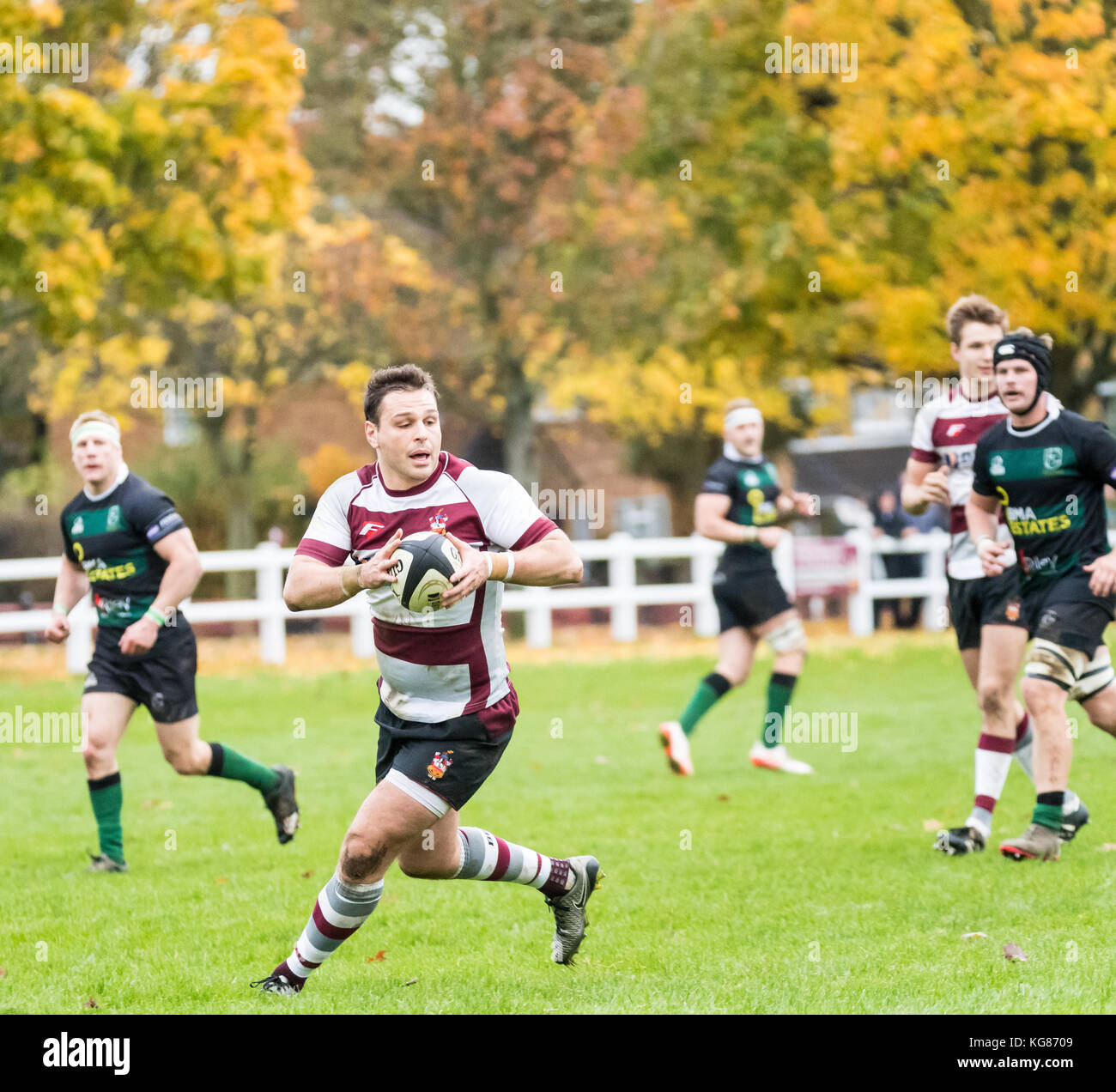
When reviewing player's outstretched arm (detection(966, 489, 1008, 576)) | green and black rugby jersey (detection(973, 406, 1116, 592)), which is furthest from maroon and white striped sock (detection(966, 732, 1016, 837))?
player's outstretched arm (detection(966, 489, 1008, 576))

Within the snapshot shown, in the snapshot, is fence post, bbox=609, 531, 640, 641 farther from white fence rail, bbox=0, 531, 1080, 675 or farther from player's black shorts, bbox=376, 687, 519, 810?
player's black shorts, bbox=376, 687, 519, 810

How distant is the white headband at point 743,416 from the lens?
427 inches

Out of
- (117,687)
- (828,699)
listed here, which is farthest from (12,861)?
(828,699)

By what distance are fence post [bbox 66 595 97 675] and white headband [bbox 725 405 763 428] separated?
10257 mm

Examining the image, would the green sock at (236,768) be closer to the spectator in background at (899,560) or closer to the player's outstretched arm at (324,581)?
the player's outstretched arm at (324,581)

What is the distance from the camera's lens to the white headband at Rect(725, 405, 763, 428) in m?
10.9

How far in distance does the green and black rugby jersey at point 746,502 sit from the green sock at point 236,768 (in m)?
3.94

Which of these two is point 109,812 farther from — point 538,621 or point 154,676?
point 538,621

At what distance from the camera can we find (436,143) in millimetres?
28578

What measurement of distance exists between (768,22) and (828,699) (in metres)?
13.9

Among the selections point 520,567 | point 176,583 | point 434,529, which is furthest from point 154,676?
point 520,567

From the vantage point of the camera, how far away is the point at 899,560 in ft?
77.8

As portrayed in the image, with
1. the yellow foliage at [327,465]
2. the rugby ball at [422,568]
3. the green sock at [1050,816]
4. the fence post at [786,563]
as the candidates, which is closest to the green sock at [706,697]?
the green sock at [1050,816]
